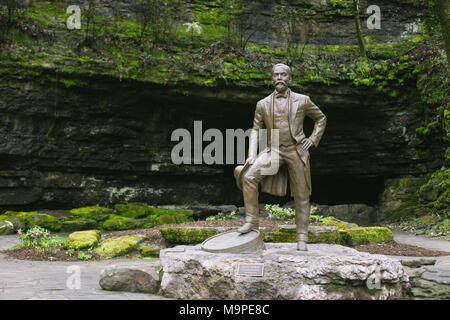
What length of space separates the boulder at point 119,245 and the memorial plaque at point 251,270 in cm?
375

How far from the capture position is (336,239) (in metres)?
7.24

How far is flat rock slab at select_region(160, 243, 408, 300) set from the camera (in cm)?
408

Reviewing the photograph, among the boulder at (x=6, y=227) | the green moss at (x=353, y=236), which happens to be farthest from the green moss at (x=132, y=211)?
the green moss at (x=353, y=236)

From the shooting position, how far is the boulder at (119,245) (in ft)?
23.7

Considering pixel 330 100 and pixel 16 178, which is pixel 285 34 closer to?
pixel 330 100

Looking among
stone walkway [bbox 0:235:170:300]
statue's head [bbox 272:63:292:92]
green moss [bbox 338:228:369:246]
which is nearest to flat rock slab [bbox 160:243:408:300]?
stone walkway [bbox 0:235:170:300]

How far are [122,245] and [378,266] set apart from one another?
16.0 ft

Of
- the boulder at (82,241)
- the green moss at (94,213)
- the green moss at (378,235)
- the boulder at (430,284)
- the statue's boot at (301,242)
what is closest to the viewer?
the boulder at (430,284)

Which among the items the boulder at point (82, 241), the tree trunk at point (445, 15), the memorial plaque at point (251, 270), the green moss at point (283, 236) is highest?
the tree trunk at point (445, 15)

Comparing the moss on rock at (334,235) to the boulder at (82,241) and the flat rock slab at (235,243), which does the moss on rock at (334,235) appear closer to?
the flat rock slab at (235,243)

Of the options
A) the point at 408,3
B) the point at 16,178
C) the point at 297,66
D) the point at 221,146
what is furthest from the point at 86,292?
the point at 408,3

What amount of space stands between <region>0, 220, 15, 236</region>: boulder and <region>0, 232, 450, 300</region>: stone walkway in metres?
2.70

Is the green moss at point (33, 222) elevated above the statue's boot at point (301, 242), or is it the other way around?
the statue's boot at point (301, 242)

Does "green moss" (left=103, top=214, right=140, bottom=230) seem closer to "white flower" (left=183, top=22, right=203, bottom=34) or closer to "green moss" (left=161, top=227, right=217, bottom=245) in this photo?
"green moss" (left=161, top=227, right=217, bottom=245)
